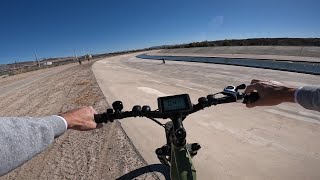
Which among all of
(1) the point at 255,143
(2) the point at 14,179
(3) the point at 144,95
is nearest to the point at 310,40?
(3) the point at 144,95

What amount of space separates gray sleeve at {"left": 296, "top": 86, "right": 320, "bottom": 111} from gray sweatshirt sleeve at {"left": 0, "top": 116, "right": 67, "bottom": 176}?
1.75 meters

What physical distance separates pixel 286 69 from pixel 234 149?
18.1 meters

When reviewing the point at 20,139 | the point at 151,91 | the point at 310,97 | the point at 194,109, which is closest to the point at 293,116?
the point at 194,109

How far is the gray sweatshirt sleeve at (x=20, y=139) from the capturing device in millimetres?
1399

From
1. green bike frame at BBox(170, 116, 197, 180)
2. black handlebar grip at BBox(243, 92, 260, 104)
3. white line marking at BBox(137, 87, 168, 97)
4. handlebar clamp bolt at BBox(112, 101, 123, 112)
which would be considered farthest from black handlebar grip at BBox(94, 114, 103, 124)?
white line marking at BBox(137, 87, 168, 97)

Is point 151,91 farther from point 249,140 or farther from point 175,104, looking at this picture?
point 175,104

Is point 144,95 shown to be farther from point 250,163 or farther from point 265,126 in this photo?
point 250,163

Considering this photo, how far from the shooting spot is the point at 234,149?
7.07 meters

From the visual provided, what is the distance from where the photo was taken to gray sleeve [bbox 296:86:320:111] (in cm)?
222

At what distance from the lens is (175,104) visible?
264 centimetres

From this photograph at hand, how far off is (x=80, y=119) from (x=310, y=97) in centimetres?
170

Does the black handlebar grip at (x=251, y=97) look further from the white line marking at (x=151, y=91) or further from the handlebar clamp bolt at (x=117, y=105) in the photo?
the white line marking at (x=151, y=91)

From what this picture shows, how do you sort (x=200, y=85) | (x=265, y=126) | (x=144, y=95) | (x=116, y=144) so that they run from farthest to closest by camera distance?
(x=200, y=85) < (x=144, y=95) < (x=265, y=126) < (x=116, y=144)

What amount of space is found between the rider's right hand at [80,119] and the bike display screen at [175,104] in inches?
22.9
